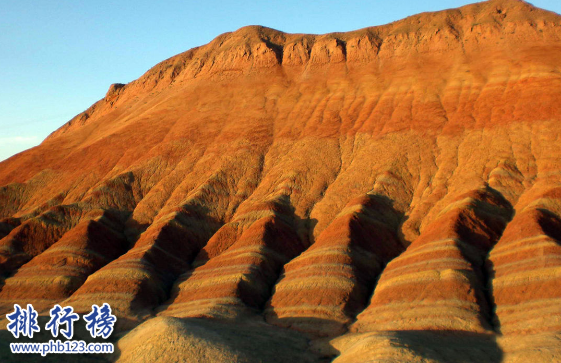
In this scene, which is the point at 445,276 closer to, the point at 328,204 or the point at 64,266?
the point at 328,204

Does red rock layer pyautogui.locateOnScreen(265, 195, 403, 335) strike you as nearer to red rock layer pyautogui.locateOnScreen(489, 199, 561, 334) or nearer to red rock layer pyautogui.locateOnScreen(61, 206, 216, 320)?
red rock layer pyautogui.locateOnScreen(489, 199, 561, 334)

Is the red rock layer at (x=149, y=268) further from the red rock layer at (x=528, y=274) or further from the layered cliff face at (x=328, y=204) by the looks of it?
the red rock layer at (x=528, y=274)

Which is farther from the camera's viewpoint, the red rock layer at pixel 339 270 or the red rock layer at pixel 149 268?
the red rock layer at pixel 149 268

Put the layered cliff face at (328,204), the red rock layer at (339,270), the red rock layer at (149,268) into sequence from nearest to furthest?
the layered cliff face at (328,204), the red rock layer at (339,270), the red rock layer at (149,268)

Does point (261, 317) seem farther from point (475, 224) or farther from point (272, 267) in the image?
point (475, 224)

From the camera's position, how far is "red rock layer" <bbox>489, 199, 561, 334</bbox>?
2699cm

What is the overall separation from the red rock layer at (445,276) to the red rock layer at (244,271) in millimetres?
8801

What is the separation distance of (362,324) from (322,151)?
1019 inches

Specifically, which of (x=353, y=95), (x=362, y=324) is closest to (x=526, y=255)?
(x=362, y=324)

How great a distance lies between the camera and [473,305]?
96.3ft

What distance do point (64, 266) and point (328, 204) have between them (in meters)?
24.5

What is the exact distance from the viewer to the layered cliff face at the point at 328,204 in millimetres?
28984

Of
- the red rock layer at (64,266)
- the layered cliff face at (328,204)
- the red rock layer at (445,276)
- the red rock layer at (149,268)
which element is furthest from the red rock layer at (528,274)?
the red rock layer at (64,266)

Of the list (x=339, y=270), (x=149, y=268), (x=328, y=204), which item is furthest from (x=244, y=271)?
(x=328, y=204)
